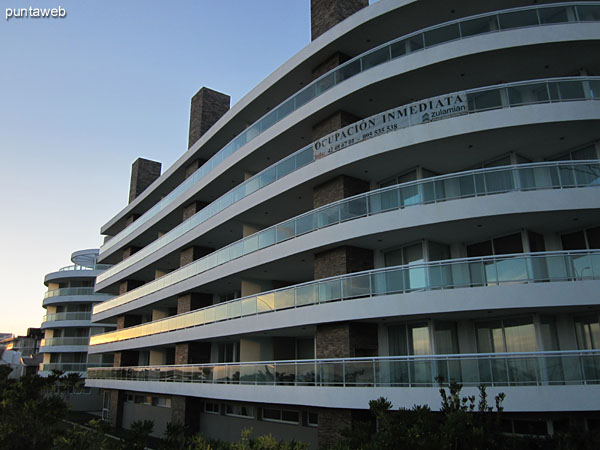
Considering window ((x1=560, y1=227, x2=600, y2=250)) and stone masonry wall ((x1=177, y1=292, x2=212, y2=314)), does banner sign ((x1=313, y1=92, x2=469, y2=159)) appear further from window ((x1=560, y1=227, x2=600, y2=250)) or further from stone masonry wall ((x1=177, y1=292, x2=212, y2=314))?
stone masonry wall ((x1=177, y1=292, x2=212, y2=314))

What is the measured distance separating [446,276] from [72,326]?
151 ft

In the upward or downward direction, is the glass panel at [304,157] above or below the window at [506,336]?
above

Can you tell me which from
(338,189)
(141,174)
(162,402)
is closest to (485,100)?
(338,189)

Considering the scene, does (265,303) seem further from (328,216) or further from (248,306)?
(328,216)

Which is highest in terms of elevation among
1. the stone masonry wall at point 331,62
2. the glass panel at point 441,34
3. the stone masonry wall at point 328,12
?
the stone masonry wall at point 328,12

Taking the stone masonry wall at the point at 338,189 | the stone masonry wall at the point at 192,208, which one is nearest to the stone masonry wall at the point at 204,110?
the stone masonry wall at the point at 192,208

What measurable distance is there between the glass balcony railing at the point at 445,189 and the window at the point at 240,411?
27.4ft

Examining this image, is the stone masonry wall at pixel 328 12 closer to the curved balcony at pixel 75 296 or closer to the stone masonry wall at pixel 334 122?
the stone masonry wall at pixel 334 122

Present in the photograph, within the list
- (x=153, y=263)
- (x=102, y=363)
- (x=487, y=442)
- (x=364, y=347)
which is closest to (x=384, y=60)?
(x=364, y=347)

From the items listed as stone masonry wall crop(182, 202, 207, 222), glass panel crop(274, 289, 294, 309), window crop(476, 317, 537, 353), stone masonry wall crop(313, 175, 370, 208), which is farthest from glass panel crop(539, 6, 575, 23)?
stone masonry wall crop(182, 202, 207, 222)

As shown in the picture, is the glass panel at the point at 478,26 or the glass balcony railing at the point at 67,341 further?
the glass balcony railing at the point at 67,341

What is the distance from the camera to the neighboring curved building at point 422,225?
45.2ft

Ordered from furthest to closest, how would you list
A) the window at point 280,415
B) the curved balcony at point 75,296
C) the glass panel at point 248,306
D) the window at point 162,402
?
the curved balcony at point 75,296 < the window at point 162,402 < the glass panel at point 248,306 < the window at point 280,415

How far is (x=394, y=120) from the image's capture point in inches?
679
